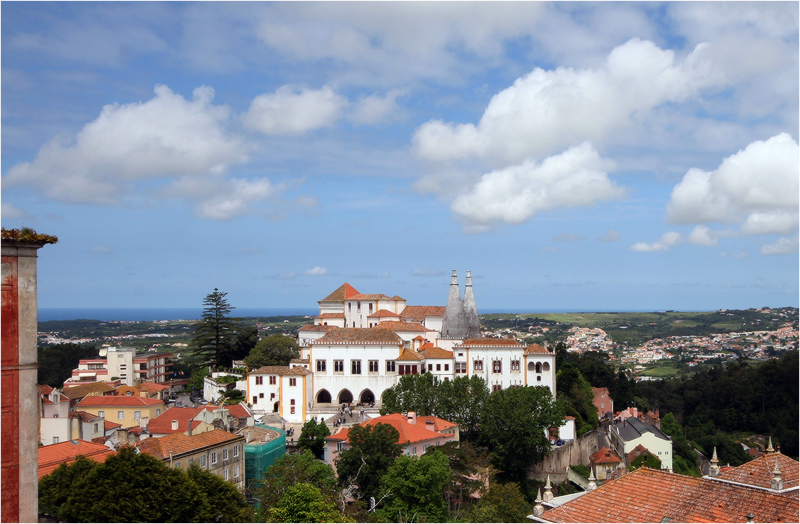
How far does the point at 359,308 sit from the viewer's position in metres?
63.6

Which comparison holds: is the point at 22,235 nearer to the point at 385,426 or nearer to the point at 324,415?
the point at 385,426

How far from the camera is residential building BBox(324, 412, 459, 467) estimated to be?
3622 cm

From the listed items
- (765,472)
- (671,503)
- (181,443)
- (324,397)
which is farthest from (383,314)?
(765,472)

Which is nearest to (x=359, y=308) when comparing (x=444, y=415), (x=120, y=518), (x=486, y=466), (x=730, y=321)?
(x=444, y=415)

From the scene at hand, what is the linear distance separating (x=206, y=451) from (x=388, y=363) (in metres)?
24.5

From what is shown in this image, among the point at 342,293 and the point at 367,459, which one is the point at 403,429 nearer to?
the point at 367,459

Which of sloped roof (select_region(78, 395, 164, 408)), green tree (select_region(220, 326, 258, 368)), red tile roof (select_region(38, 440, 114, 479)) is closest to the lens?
red tile roof (select_region(38, 440, 114, 479))

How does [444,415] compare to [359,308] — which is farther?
[359,308]

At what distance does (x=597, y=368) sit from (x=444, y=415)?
108 feet

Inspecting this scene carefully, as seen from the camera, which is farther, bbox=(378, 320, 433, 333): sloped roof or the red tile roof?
bbox=(378, 320, 433, 333): sloped roof

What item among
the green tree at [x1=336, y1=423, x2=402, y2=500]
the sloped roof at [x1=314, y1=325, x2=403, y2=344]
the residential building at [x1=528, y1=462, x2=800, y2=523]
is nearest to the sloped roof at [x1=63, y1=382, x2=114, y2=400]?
the sloped roof at [x1=314, y1=325, x2=403, y2=344]

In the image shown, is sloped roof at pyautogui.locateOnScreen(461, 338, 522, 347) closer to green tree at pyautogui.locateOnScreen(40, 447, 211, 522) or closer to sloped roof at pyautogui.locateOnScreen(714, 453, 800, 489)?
green tree at pyautogui.locateOnScreen(40, 447, 211, 522)

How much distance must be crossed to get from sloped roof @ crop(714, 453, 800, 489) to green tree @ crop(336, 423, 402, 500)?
17134 mm

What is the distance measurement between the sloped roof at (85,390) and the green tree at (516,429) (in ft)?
94.4
